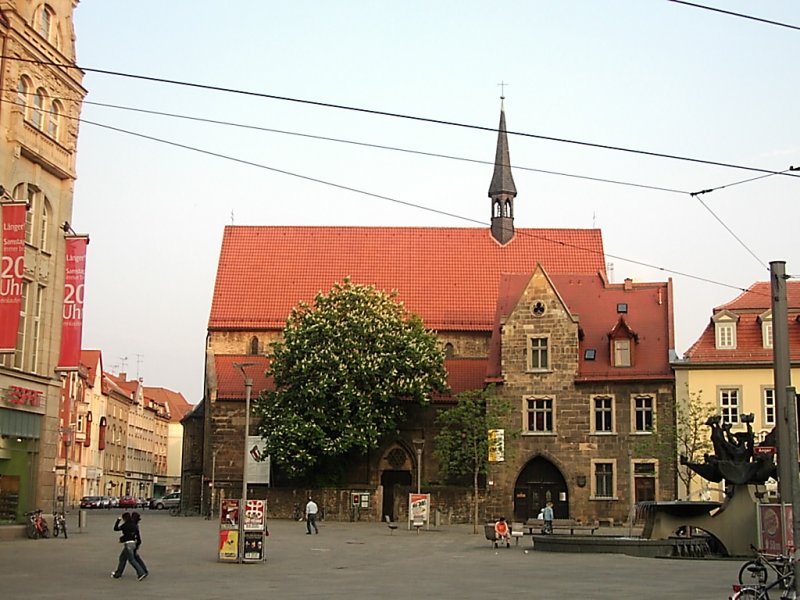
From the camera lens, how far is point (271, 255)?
6588cm

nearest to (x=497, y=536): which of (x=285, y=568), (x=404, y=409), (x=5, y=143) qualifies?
(x=285, y=568)

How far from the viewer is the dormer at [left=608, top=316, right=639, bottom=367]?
2098 inches

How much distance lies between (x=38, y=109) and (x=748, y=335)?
3293cm

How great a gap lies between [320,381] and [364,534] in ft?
39.0

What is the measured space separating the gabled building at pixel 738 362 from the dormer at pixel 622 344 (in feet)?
8.07

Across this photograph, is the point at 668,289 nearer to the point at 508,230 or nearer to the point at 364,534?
the point at 508,230

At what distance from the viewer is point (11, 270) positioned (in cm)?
3098

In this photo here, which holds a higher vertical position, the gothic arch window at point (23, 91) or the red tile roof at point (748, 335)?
the gothic arch window at point (23, 91)

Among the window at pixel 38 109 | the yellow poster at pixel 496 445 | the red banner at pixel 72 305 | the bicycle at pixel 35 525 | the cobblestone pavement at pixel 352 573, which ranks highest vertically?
the window at pixel 38 109

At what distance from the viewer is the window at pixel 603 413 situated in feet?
173

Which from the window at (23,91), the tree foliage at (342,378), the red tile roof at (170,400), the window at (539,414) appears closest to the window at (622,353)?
the window at (539,414)

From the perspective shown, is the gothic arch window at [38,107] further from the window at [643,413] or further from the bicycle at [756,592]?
the window at [643,413]

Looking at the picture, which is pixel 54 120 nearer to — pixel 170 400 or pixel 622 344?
pixel 622 344

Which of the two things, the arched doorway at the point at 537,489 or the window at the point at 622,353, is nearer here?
the arched doorway at the point at 537,489
